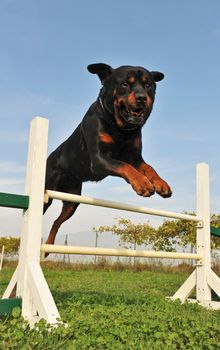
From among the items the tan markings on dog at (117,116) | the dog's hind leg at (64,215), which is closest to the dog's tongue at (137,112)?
the tan markings on dog at (117,116)

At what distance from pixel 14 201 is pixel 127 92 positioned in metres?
1.17

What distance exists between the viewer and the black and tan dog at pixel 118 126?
2629 mm

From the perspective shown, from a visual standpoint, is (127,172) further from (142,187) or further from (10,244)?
(10,244)

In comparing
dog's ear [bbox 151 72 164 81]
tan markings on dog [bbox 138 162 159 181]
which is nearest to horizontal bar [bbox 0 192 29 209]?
tan markings on dog [bbox 138 162 159 181]

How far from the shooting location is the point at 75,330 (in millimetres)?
2010

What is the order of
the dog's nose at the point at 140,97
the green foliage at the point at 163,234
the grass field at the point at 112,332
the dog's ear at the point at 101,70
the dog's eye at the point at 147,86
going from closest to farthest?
the grass field at the point at 112,332
the dog's nose at the point at 140,97
the dog's eye at the point at 147,86
the dog's ear at the point at 101,70
the green foliage at the point at 163,234

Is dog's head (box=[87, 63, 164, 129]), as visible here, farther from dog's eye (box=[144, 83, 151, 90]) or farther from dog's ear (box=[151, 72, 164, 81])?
dog's ear (box=[151, 72, 164, 81])

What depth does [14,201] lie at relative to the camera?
2.23 meters

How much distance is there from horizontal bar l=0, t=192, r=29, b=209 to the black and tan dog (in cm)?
64

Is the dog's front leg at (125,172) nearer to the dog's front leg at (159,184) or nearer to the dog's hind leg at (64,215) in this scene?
the dog's front leg at (159,184)

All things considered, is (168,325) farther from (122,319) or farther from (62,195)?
(62,195)

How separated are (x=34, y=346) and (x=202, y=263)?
2.46 metres

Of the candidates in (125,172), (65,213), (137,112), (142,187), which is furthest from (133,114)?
(65,213)

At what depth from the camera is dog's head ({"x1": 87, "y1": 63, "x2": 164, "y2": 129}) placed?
2680 mm
